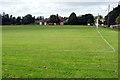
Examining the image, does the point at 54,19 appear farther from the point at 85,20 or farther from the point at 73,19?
the point at 85,20

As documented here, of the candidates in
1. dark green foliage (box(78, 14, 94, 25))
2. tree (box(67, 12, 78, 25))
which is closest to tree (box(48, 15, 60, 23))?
tree (box(67, 12, 78, 25))

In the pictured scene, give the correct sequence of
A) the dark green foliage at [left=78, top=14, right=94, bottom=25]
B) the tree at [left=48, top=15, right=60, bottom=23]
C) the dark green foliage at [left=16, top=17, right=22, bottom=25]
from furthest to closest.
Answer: the dark green foliage at [left=78, top=14, right=94, bottom=25], the dark green foliage at [left=16, top=17, right=22, bottom=25], the tree at [left=48, top=15, right=60, bottom=23]

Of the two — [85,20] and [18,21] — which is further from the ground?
[85,20]

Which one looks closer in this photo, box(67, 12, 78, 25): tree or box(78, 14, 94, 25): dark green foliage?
box(67, 12, 78, 25): tree

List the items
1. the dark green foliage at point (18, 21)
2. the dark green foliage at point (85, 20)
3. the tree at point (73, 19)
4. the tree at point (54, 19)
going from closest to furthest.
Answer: the tree at point (73, 19) < the tree at point (54, 19) < the dark green foliage at point (18, 21) < the dark green foliage at point (85, 20)

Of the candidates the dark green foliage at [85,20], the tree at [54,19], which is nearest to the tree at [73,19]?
the dark green foliage at [85,20]

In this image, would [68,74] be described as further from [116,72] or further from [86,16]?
[86,16]

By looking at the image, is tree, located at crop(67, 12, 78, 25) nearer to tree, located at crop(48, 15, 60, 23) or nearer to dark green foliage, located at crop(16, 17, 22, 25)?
tree, located at crop(48, 15, 60, 23)

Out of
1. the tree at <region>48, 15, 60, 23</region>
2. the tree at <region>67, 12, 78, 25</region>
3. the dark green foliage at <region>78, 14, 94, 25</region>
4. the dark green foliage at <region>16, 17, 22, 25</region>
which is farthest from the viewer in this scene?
the dark green foliage at <region>78, 14, 94, 25</region>

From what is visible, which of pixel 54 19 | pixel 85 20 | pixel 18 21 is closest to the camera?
pixel 18 21

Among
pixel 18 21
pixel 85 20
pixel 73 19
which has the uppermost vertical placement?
pixel 73 19

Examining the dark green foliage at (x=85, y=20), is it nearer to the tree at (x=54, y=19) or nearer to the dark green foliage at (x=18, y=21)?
the tree at (x=54, y=19)

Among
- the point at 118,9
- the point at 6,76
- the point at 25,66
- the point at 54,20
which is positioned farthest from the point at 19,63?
the point at 54,20

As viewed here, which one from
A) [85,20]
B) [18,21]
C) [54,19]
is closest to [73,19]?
[85,20]
